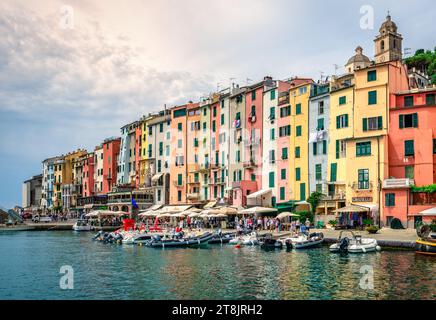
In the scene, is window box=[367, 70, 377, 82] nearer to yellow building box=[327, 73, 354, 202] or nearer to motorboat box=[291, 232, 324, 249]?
yellow building box=[327, 73, 354, 202]

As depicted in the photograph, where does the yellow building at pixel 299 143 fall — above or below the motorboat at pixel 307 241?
above

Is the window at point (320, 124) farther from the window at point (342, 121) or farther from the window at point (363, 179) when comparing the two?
the window at point (363, 179)

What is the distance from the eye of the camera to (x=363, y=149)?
62.0 metres

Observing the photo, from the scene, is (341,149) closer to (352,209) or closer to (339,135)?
(339,135)

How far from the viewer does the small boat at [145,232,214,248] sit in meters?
58.9

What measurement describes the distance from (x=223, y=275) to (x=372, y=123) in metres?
34.5

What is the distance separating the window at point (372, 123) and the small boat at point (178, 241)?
901 inches

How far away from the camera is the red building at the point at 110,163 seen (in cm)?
12925

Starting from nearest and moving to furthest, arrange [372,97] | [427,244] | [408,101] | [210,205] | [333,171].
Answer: [427,244]
[408,101]
[372,97]
[333,171]
[210,205]

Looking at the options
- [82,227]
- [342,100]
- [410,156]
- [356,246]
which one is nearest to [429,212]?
[410,156]

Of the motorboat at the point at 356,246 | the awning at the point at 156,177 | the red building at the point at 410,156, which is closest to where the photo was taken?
the motorboat at the point at 356,246

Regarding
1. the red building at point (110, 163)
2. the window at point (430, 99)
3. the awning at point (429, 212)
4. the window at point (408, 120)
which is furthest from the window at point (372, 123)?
the red building at point (110, 163)

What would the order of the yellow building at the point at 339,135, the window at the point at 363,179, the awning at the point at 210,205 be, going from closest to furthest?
the window at the point at 363,179 < the yellow building at the point at 339,135 < the awning at the point at 210,205
